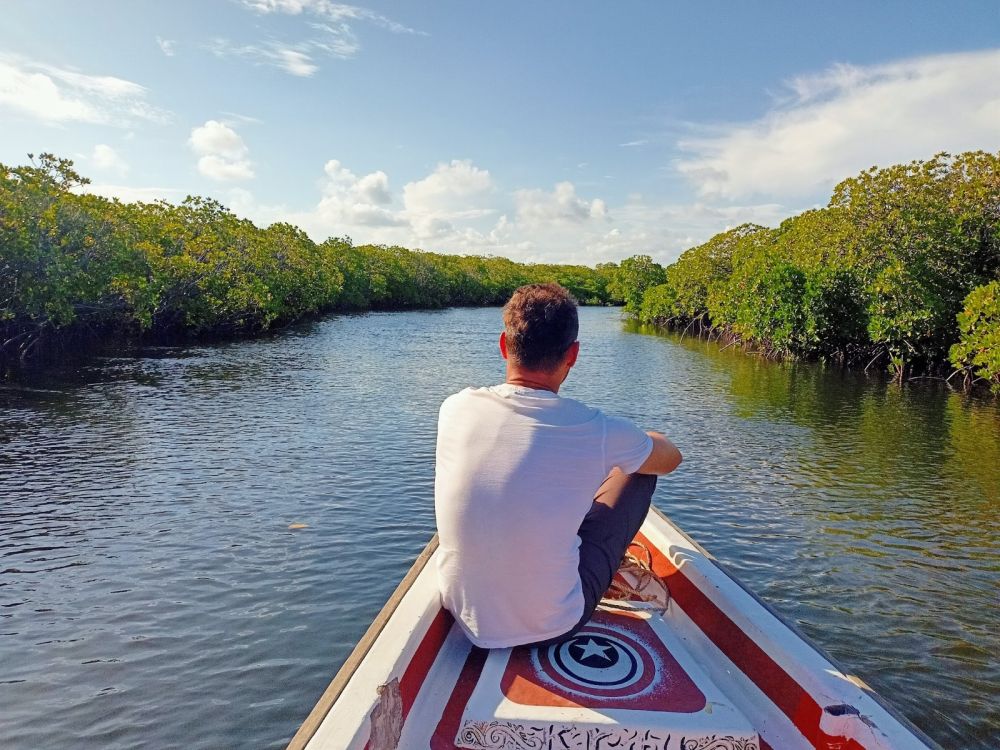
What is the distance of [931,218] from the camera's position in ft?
81.7

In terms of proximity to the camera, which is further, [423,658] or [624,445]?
[423,658]

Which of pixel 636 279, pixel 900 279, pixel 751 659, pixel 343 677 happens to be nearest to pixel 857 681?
pixel 751 659

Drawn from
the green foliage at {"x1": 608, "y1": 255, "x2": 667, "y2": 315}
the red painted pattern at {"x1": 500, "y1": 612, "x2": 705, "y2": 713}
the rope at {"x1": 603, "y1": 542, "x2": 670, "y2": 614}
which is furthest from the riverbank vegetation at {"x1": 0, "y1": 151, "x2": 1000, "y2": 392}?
the green foliage at {"x1": 608, "y1": 255, "x2": 667, "y2": 315}

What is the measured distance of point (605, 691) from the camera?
3.31 m

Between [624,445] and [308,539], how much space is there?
6.53 metres

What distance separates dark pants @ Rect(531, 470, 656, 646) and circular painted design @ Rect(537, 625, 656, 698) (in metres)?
0.11

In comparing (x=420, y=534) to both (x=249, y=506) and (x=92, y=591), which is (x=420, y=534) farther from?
(x=92, y=591)

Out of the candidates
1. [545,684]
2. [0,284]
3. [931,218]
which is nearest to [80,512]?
[545,684]

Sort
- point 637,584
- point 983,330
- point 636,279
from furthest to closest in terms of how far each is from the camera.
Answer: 1. point 636,279
2. point 983,330
3. point 637,584

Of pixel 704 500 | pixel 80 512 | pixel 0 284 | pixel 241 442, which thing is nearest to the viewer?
pixel 80 512

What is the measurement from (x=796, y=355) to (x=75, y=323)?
106ft

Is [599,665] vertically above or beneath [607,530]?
beneath

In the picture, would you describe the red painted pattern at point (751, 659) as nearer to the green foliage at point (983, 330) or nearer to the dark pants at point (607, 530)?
the dark pants at point (607, 530)

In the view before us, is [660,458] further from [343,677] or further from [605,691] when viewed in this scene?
[343,677]
